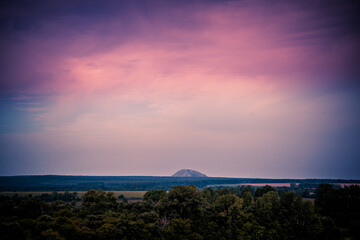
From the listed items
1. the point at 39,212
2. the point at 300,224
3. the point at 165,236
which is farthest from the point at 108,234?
the point at 300,224

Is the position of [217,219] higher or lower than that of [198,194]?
lower

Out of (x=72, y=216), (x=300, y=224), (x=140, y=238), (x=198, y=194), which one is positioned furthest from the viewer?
(x=198, y=194)

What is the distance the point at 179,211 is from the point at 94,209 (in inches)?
937

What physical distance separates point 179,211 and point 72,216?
2690 centimetres

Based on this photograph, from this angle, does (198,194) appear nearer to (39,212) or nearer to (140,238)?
(140,238)

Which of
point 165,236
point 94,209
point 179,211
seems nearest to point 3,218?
point 94,209

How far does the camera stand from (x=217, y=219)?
3137 inches

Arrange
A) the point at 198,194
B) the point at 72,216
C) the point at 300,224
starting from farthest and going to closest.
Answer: the point at 198,194 → the point at 300,224 → the point at 72,216

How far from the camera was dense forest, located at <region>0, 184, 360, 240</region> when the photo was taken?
199 feet

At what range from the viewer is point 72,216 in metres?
69.8

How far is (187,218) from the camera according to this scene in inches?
3088

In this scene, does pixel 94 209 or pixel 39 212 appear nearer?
pixel 39 212

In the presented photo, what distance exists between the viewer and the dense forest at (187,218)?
199 ft

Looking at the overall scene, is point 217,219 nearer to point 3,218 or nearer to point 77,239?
point 77,239
